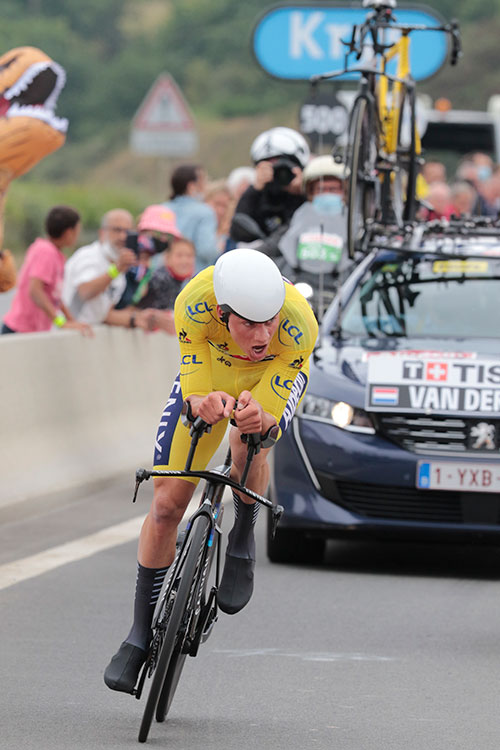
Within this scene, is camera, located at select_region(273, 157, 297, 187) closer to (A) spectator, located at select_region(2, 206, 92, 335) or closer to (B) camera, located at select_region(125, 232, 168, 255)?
(B) camera, located at select_region(125, 232, 168, 255)

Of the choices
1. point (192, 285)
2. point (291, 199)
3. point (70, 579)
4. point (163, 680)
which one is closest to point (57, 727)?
point (163, 680)

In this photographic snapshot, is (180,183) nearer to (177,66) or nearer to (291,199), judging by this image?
(291,199)

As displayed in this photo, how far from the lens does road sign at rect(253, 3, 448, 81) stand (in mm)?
22484

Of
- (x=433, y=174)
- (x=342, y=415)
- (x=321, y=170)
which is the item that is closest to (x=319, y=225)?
(x=321, y=170)

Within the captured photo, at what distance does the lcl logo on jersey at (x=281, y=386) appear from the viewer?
6.13 m

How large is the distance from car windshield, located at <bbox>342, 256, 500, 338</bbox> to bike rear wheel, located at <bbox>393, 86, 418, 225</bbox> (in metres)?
2.37

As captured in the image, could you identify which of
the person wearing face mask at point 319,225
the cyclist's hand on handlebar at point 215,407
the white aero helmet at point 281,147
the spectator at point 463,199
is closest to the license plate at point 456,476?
the person wearing face mask at point 319,225

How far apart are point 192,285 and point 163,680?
4.38 feet

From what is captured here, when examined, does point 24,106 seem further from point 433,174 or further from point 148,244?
point 433,174

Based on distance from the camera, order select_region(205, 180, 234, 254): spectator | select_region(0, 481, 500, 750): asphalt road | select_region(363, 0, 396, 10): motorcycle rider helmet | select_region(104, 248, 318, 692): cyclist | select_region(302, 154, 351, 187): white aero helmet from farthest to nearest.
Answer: select_region(205, 180, 234, 254): spectator < select_region(363, 0, 396, 10): motorcycle rider helmet < select_region(302, 154, 351, 187): white aero helmet < select_region(0, 481, 500, 750): asphalt road < select_region(104, 248, 318, 692): cyclist

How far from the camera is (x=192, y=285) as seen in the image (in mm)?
6137

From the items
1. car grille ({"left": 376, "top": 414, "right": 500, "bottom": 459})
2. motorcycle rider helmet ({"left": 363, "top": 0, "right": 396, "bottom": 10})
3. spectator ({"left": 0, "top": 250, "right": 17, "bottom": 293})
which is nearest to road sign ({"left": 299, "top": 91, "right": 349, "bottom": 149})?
motorcycle rider helmet ({"left": 363, "top": 0, "right": 396, "bottom": 10})

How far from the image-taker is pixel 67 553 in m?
9.62

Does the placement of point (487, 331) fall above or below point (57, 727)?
above
